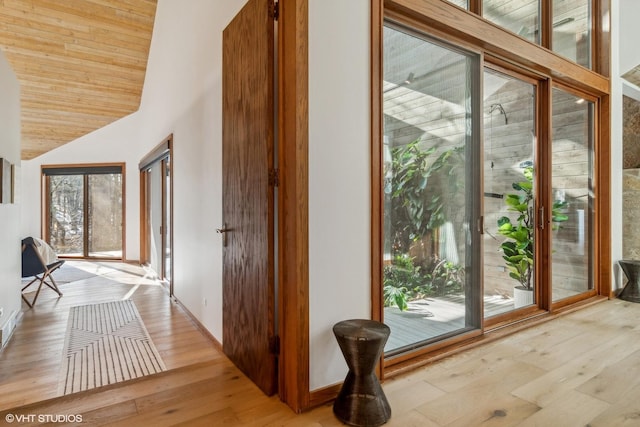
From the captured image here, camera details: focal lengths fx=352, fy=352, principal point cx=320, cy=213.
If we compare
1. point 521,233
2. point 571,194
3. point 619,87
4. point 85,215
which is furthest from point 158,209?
point 619,87

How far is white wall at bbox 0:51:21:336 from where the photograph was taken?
3039 mm

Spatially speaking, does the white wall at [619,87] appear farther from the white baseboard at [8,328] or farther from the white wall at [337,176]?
the white baseboard at [8,328]

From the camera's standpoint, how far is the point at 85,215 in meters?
8.05

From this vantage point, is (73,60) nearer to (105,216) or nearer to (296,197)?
(105,216)

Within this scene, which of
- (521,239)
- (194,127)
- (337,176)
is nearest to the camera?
(337,176)

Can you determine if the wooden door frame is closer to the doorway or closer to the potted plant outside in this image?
the potted plant outside

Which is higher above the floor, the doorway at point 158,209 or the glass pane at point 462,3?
the glass pane at point 462,3

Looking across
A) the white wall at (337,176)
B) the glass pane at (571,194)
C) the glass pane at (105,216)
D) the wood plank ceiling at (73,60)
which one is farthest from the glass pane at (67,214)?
the glass pane at (571,194)

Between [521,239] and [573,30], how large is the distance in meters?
2.31

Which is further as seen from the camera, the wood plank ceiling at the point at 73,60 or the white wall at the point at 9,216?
the wood plank ceiling at the point at 73,60

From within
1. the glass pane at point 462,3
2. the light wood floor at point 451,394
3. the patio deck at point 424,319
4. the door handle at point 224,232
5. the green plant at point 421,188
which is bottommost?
the light wood floor at point 451,394

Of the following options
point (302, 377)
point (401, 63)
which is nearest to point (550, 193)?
point (401, 63)

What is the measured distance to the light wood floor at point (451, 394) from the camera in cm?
181

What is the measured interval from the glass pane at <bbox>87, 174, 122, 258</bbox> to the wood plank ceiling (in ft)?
3.73
